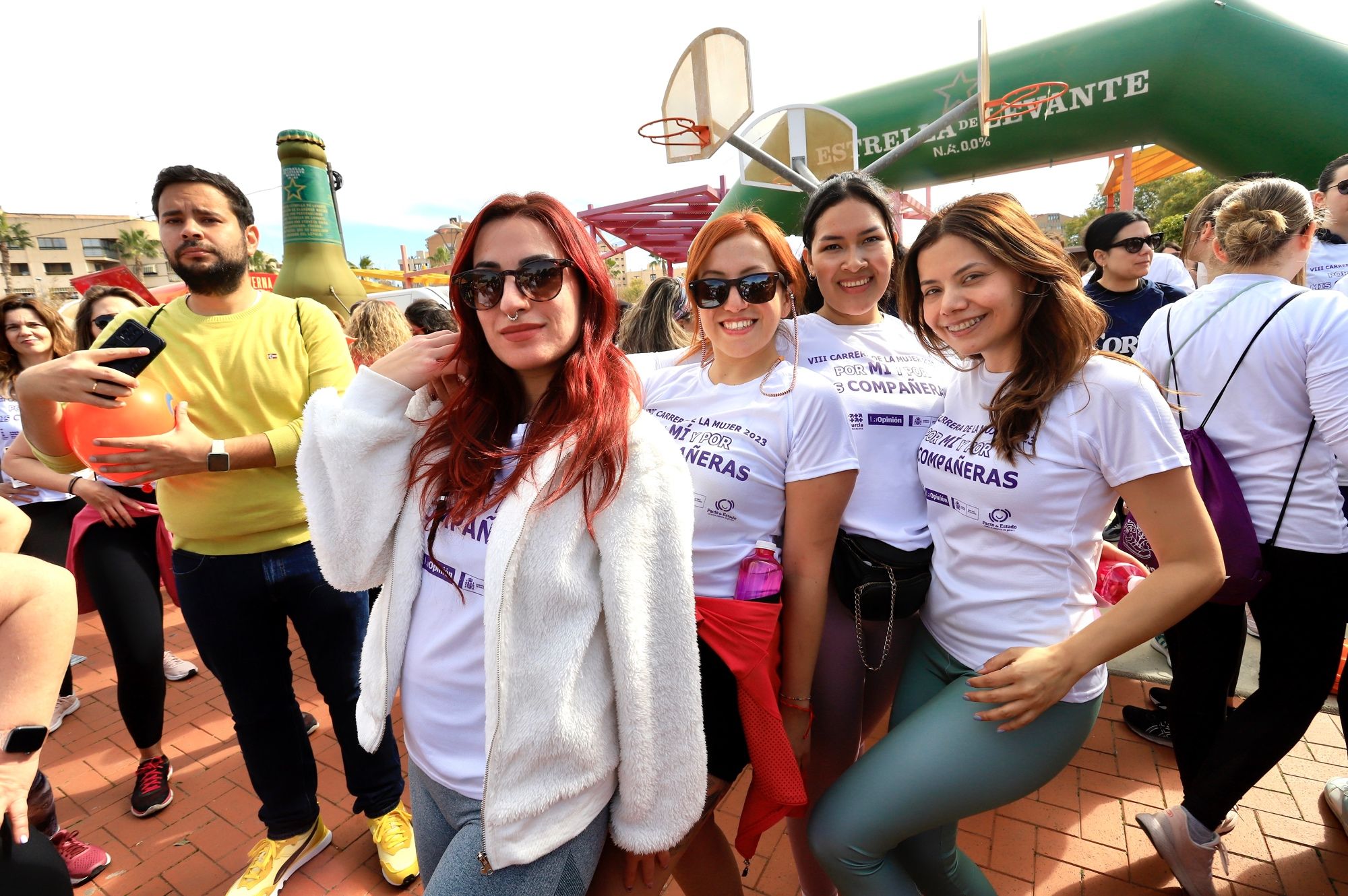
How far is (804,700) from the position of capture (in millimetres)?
1569

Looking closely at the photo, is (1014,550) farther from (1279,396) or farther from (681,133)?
(681,133)

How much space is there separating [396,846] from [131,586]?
161cm

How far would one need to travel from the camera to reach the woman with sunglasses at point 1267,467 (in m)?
1.85

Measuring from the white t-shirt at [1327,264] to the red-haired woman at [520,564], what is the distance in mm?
4165

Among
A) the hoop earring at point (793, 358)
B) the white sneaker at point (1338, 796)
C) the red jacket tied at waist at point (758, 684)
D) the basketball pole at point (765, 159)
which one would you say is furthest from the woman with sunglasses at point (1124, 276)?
the red jacket tied at waist at point (758, 684)

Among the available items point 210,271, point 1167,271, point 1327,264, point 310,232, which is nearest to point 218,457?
point 210,271

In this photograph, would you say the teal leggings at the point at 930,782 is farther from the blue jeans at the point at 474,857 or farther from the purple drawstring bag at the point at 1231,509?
the purple drawstring bag at the point at 1231,509

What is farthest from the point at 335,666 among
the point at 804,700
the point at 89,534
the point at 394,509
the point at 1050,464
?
the point at 1050,464

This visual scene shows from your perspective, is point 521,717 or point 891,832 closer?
point 521,717

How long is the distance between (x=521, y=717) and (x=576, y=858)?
314 mm

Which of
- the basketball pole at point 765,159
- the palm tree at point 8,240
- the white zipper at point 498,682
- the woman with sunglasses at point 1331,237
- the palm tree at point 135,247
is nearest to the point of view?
the white zipper at point 498,682

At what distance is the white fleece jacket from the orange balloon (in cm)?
134

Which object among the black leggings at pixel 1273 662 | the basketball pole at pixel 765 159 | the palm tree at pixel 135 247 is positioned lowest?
the black leggings at pixel 1273 662

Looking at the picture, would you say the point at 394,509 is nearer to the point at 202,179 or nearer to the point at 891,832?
the point at 891,832
